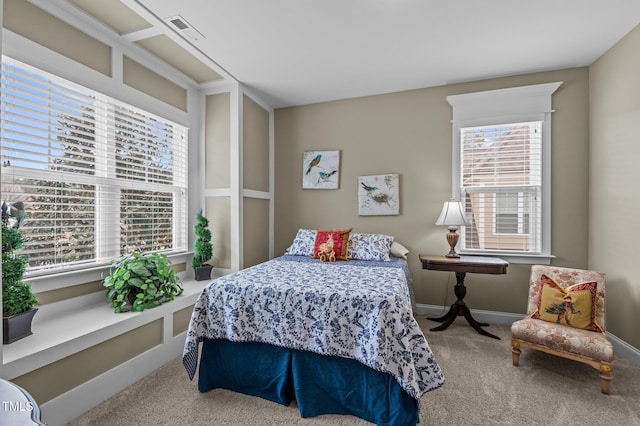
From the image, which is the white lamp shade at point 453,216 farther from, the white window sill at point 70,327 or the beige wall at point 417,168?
the white window sill at point 70,327

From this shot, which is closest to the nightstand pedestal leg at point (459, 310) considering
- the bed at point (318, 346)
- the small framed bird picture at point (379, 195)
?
the small framed bird picture at point (379, 195)

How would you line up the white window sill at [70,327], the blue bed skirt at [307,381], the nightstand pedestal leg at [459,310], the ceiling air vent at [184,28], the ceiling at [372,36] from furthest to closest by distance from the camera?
the nightstand pedestal leg at [459,310] < the ceiling air vent at [184,28] < the ceiling at [372,36] < the blue bed skirt at [307,381] < the white window sill at [70,327]

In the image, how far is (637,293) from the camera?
2381 mm

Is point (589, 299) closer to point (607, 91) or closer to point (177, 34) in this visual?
point (607, 91)

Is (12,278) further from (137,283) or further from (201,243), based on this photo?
(201,243)

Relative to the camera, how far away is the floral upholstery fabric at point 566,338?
1.99 metres

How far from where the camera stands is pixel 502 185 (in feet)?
10.6

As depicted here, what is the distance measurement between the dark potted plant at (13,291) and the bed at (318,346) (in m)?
0.92

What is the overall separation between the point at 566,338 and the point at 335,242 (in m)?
2.02

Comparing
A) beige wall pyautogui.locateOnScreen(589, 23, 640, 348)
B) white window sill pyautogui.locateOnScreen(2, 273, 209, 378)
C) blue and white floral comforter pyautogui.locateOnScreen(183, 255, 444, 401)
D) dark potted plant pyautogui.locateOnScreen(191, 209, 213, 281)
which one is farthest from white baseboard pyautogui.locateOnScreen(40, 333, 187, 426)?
beige wall pyautogui.locateOnScreen(589, 23, 640, 348)

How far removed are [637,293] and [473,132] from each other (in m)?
2.04

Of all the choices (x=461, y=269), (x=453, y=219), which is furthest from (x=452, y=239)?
(x=461, y=269)

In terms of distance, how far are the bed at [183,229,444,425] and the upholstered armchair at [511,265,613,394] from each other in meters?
1.10

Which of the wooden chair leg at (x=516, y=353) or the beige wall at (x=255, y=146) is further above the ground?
the beige wall at (x=255, y=146)
